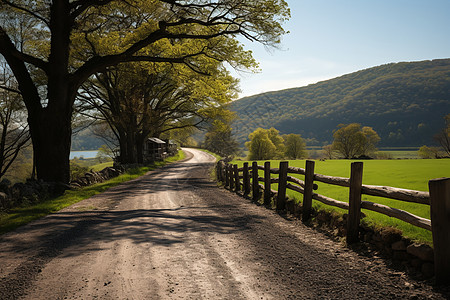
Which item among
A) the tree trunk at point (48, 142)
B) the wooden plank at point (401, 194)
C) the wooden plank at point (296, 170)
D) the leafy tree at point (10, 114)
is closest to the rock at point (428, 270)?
the wooden plank at point (401, 194)

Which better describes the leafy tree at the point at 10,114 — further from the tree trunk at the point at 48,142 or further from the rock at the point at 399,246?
the rock at the point at 399,246

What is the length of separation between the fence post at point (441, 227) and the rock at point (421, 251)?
9.4 inches

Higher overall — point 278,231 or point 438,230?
point 438,230

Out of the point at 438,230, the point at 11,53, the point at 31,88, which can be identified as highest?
the point at 11,53

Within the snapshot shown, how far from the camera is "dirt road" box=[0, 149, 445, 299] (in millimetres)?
3748

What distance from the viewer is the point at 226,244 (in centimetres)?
575

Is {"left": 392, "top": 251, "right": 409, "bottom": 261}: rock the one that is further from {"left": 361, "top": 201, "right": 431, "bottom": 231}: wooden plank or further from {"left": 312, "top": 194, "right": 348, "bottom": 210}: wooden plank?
{"left": 312, "top": 194, "right": 348, "bottom": 210}: wooden plank

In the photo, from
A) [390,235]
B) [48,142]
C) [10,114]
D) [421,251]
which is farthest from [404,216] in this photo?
[10,114]

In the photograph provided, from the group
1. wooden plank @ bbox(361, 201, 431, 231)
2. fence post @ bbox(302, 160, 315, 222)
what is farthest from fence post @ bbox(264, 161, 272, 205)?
wooden plank @ bbox(361, 201, 431, 231)

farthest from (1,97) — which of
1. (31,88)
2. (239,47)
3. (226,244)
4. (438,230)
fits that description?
(438,230)

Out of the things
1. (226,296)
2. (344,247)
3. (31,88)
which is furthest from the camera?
(31,88)

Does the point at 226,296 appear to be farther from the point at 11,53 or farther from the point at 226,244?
the point at 11,53

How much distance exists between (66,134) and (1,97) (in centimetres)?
1330

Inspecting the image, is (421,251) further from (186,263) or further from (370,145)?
(370,145)
